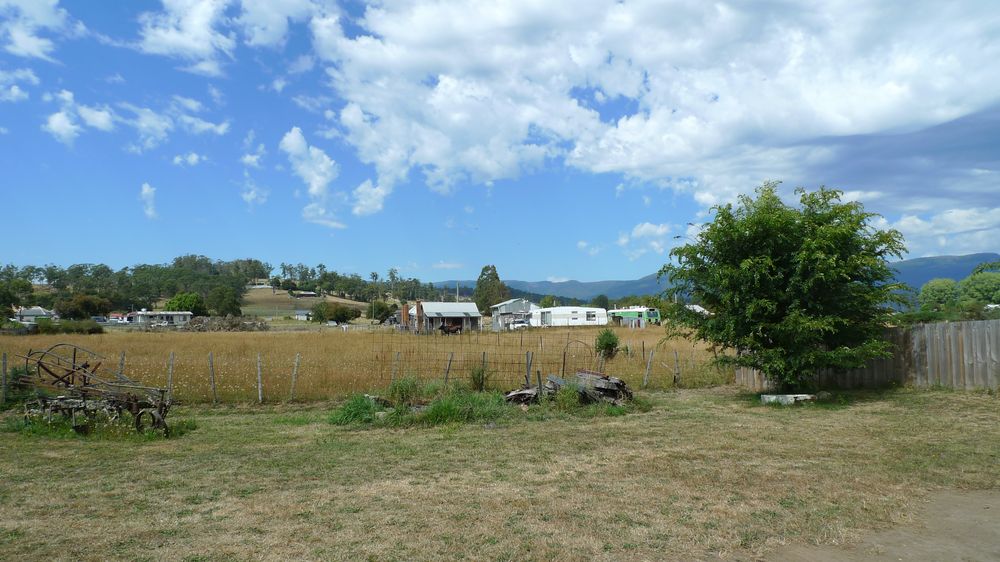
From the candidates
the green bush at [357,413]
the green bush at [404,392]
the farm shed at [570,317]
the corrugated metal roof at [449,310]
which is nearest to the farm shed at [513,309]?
the farm shed at [570,317]

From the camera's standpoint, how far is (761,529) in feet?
20.3

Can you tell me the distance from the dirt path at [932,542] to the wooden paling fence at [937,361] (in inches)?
373

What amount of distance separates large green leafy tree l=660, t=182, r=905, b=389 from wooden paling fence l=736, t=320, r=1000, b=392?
3.41 ft

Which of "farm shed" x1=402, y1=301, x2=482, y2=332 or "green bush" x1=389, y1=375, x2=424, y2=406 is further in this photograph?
"farm shed" x1=402, y1=301, x2=482, y2=332

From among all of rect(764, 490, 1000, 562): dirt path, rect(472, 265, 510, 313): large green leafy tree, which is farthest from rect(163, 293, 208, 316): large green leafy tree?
rect(764, 490, 1000, 562): dirt path

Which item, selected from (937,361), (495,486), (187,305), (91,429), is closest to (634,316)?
(937,361)

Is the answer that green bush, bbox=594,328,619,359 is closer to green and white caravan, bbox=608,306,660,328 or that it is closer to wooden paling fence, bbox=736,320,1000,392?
wooden paling fence, bbox=736,320,1000,392

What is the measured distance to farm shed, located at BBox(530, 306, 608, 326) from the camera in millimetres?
87125

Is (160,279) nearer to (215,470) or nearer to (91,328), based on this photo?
(91,328)

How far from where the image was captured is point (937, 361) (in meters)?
15.7

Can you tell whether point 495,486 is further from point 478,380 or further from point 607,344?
point 607,344

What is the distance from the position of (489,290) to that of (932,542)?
136965mm

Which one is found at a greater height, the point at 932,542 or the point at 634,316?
the point at 634,316

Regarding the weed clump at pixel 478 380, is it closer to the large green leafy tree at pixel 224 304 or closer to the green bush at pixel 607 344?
the green bush at pixel 607 344
